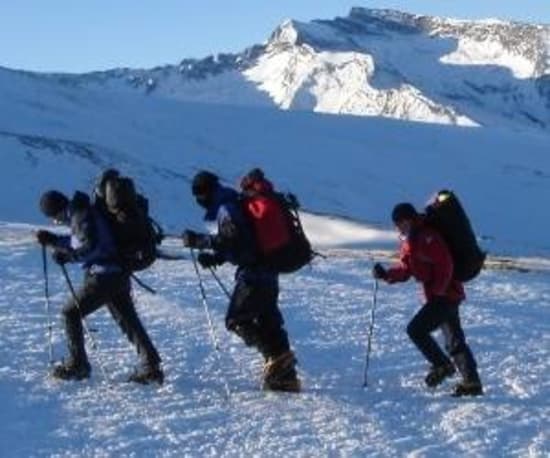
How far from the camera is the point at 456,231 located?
11.0 m

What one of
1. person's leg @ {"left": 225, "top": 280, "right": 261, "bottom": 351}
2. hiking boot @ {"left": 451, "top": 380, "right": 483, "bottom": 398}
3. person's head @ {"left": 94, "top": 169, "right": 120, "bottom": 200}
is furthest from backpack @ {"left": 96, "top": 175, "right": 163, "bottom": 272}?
hiking boot @ {"left": 451, "top": 380, "right": 483, "bottom": 398}

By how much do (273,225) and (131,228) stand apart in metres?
1.16

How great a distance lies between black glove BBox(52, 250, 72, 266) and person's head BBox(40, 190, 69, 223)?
0.29 metres

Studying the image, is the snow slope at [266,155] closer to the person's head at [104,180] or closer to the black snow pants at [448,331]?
the black snow pants at [448,331]

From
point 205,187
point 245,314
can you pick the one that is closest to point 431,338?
point 245,314

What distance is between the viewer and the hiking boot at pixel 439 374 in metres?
11.5

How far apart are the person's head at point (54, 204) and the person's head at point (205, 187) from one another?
110cm

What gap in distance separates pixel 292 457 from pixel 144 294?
23.1 feet

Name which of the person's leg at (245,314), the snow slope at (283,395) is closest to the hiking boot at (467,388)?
the snow slope at (283,395)

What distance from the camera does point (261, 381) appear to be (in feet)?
38.0

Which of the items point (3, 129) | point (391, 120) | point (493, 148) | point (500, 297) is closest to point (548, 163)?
point (493, 148)

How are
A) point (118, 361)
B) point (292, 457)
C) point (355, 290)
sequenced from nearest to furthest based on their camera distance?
1. point (292, 457)
2. point (118, 361)
3. point (355, 290)

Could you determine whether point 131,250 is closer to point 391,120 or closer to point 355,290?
point 355,290

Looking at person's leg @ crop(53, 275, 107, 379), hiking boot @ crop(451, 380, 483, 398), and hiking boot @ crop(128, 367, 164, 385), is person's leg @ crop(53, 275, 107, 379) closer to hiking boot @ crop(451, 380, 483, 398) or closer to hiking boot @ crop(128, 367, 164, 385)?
hiking boot @ crop(128, 367, 164, 385)
